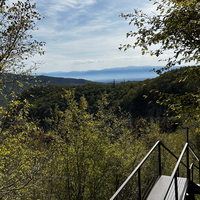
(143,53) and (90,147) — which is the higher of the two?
(143,53)

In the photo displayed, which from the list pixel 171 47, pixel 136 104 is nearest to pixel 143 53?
pixel 171 47

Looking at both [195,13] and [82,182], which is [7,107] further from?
[195,13]

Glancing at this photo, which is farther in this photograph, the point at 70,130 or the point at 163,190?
the point at 70,130

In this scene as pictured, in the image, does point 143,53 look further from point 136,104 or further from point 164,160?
point 136,104

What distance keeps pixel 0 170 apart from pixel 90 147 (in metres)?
3.51

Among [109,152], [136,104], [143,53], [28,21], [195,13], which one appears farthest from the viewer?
[136,104]

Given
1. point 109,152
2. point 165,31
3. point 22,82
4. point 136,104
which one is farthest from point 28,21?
point 136,104

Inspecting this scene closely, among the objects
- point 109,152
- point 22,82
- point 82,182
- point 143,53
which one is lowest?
point 82,182

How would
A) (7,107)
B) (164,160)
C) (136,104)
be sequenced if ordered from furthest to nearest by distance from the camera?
(136,104)
(164,160)
(7,107)

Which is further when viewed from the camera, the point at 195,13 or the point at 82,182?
the point at 82,182

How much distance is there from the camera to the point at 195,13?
4613mm

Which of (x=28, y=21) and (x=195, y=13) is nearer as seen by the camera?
(x=195, y=13)

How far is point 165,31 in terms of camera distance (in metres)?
5.27

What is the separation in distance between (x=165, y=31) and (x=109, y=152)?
18.1 ft
